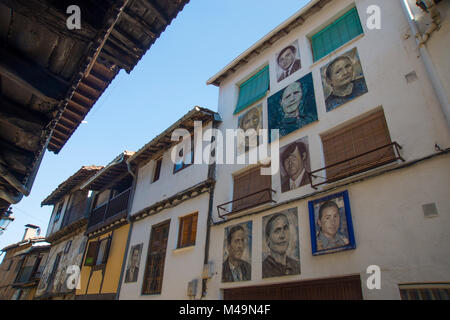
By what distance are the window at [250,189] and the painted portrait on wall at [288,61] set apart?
3470mm

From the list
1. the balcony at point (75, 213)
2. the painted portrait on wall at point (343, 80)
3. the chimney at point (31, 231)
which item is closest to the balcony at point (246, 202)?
the painted portrait on wall at point (343, 80)

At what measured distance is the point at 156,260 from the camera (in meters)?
12.0

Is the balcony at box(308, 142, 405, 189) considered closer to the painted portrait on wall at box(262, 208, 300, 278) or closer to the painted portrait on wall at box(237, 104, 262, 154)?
the painted portrait on wall at box(262, 208, 300, 278)

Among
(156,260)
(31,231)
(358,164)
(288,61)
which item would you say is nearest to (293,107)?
(288,61)

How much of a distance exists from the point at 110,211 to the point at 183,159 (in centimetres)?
617

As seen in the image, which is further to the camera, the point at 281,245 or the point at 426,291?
the point at 281,245

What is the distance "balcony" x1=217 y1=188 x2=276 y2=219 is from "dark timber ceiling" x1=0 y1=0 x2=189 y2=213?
18.1 feet

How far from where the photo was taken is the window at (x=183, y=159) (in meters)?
12.9

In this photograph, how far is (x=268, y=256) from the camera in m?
7.90

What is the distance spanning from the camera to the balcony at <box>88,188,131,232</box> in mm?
15727

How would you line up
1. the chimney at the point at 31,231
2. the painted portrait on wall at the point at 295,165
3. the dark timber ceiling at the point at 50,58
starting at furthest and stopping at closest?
the chimney at the point at 31,231
the painted portrait on wall at the point at 295,165
the dark timber ceiling at the point at 50,58

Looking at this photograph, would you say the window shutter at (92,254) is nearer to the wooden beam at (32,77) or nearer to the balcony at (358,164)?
the balcony at (358,164)

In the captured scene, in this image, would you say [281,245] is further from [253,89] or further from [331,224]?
[253,89]
